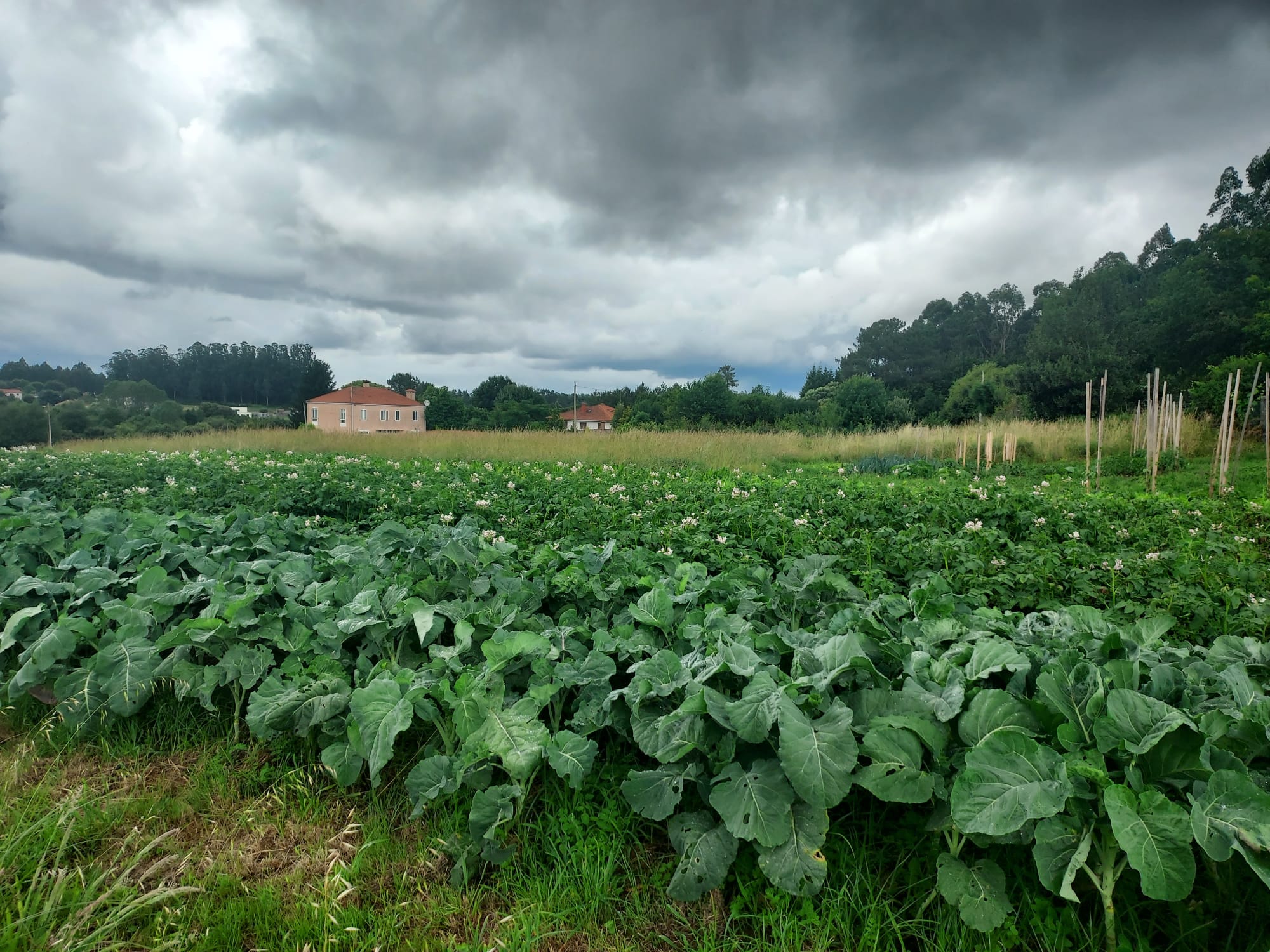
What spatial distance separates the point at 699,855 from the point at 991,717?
0.83m

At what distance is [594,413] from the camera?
68.8m

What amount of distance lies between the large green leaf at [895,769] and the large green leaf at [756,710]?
24 centimetres

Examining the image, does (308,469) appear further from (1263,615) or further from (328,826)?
(1263,615)

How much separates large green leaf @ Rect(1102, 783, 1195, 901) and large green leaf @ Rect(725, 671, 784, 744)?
0.71 m

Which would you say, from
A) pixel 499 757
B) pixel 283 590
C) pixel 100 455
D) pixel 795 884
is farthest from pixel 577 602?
pixel 100 455

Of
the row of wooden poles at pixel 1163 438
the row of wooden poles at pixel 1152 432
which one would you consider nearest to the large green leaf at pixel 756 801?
the row of wooden poles at pixel 1152 432

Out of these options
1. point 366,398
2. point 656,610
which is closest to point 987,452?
point 656,610

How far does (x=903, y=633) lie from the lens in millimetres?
2199

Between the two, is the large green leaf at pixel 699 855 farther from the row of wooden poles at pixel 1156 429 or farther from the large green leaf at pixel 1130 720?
the row of wooden poles at pixel 1156 429

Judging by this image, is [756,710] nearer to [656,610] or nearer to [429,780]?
[656,610]

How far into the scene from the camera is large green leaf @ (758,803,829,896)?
4.93ft

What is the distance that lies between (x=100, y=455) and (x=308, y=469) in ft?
23.0

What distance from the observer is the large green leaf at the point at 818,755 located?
150 centimetres

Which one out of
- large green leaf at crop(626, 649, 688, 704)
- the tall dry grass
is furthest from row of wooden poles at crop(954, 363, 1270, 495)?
large green leaf at crop(626, 649, 688, 704)
